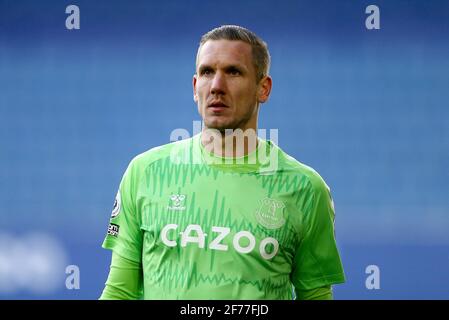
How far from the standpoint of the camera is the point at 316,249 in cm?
219

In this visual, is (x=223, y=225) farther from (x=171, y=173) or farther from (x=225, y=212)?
(x=171, y=173)

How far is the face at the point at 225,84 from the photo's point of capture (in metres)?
2.14

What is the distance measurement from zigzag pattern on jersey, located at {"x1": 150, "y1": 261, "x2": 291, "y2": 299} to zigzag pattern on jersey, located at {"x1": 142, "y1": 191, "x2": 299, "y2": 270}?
71 millimetres

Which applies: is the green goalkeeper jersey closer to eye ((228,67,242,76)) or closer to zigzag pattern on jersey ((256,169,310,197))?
zigzag pattern on jersey ((256,169,310,197))

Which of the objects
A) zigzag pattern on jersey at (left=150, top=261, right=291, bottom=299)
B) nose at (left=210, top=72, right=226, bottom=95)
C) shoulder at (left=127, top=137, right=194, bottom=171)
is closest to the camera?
zigzag pattern on jersey at (left=150, top=261, right=291, bottom=299)

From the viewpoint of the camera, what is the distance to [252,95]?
223cm

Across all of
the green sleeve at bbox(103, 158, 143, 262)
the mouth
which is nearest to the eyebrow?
the mouth

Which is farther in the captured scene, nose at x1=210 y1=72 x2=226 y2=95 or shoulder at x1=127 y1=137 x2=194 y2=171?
shoulder at x1=127 y1=137 x2=194 y2=171

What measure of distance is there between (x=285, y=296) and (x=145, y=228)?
45 cm

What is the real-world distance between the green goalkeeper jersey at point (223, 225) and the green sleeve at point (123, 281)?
3 centimetres

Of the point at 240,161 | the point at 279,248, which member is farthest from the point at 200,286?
the point at 240,161

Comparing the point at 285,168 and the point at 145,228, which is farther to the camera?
the point at 285,168

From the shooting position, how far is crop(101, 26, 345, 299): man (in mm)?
2051
